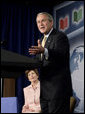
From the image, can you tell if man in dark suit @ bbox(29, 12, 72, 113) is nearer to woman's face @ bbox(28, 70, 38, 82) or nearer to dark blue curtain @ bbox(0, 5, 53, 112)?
woman's face @ bbox(28, 70, 38, 82)

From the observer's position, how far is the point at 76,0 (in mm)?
4781

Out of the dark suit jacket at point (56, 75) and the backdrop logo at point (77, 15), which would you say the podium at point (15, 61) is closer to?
the dark suit jacket at point (56, 75)

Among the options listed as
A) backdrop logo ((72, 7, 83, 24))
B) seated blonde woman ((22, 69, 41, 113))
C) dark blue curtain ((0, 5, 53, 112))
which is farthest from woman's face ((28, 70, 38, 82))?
backdrop logo ((72, 7, 83, 24))

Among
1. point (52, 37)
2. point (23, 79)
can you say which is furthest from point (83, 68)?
point (52, 37)

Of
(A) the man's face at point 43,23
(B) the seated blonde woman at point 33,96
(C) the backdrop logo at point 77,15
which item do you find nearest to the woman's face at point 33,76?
(B) the seated blonde woman at point 33,96

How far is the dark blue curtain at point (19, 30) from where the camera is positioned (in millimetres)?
4910

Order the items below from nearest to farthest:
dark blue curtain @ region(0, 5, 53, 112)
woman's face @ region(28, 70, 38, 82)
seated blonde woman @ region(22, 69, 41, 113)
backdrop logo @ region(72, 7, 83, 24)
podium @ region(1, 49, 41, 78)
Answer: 1. podium @ region(1, 49, 41, 78)
2. seated blonde woman @ region(22, 69, 41, 113)
3. woman's face @ region(28, 70, 38, 82)
4. backdrop logo @ region(72, 7, 83, 24)
5. dark blue curtain @ region(0, 5, 53, 112)

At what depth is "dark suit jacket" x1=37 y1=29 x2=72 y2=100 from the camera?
123cm

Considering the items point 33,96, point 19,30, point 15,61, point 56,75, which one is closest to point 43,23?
point 56,75

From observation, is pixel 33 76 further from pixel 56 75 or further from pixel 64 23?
pixel 56 75

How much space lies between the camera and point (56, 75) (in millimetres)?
1263

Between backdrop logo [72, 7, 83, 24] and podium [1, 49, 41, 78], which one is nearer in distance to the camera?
podium [1, 49, 41, 78]

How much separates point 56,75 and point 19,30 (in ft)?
12.5

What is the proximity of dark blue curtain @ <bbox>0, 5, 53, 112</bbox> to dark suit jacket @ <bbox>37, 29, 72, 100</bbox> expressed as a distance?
3639mm
